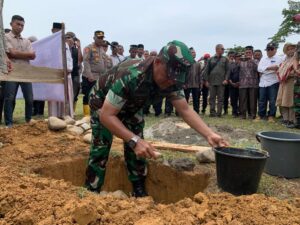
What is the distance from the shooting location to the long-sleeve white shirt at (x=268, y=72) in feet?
30.0

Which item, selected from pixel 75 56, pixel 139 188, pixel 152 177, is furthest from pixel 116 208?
pixel 75 56

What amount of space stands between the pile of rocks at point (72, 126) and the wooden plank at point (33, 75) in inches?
35.7

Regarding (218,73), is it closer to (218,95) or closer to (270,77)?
(218,95)

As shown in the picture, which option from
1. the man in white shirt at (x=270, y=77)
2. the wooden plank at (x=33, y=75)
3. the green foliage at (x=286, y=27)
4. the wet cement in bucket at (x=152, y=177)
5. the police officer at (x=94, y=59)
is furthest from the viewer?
the green foliage at (x=286, y=27)

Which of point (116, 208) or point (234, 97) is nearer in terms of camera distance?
point (116, 208)

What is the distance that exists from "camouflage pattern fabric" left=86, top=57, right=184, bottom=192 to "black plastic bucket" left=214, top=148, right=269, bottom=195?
28.5 inches

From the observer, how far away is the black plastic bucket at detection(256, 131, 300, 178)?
416 centimetres

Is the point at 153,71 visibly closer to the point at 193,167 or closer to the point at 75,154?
the point at 193,167

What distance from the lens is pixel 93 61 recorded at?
869 centimetres

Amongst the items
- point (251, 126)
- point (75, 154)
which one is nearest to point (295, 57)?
point (251, 126)

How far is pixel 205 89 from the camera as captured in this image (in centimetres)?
1166

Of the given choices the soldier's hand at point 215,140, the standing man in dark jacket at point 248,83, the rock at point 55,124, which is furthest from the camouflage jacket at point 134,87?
the standing man in dark jacket at point 248,83

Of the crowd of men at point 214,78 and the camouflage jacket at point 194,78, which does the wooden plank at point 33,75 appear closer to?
the crowd of men at point 214,78

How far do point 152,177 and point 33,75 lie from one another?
318 cm
